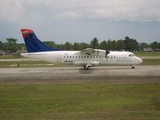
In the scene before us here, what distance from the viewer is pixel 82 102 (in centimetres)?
1307

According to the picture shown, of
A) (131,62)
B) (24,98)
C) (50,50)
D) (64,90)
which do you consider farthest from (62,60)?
(24,98)

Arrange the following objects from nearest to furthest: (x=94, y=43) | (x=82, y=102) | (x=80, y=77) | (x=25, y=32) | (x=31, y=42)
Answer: (x=82, y=102), (x=80, y=77), (x=31, y=42), (x=25, y=32), (x=94, y=43)

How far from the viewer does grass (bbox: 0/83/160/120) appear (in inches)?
410

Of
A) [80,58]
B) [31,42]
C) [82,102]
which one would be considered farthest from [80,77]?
[31,42]

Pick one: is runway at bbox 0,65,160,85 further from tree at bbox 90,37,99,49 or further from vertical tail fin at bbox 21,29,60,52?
tree at bbox 90,37,99,49

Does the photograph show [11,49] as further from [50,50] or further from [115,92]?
[115,92]

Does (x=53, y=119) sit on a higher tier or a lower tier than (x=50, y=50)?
lower

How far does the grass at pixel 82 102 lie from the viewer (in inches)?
410

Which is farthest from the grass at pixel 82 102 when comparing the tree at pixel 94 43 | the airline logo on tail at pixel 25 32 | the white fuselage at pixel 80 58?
the tree at pixel 94 43

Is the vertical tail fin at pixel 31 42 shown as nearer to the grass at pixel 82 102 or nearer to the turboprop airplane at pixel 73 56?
the turboprop airplane at pixel 73 56

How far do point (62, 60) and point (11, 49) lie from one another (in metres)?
126

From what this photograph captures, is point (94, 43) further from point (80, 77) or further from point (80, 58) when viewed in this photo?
point (80, 77)

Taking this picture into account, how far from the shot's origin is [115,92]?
15.7 m

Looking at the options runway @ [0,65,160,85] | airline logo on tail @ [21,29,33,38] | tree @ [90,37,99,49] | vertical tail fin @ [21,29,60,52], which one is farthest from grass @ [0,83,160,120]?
tree @ [90,37,99,49]
